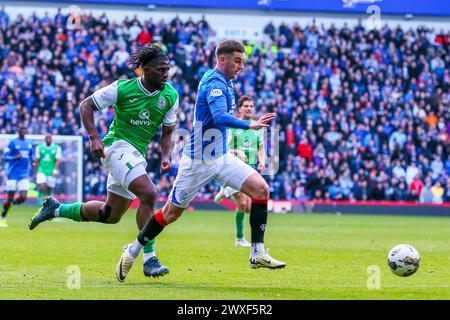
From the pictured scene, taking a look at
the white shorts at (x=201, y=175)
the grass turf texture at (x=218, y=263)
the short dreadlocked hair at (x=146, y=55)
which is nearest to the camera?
the grass turf texture at (x=218, y=263)

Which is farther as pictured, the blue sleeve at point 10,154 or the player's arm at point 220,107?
the blue sleeve at point 10,154

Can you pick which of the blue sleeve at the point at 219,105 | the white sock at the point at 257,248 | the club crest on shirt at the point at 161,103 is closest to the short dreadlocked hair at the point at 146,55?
the club crest on shirt at the point at 161,103

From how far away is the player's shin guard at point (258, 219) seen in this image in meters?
10.5

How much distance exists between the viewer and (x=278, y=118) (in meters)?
35.6

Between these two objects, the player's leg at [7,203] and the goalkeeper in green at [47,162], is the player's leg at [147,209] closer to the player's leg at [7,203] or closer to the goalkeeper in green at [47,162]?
the player's leg at [7,203]

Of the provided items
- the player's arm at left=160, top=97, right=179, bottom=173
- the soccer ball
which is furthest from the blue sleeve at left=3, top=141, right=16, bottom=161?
the soccer ball

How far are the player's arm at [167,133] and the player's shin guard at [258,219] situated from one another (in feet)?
4.65

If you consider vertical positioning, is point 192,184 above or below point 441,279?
above

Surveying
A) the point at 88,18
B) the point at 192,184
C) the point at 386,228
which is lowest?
the point at 386,228

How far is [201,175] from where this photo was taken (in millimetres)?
10633

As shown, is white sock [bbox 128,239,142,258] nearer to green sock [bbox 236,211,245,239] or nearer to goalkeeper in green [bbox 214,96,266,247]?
goalkeeper in green [bbox 214,96,266,247]
